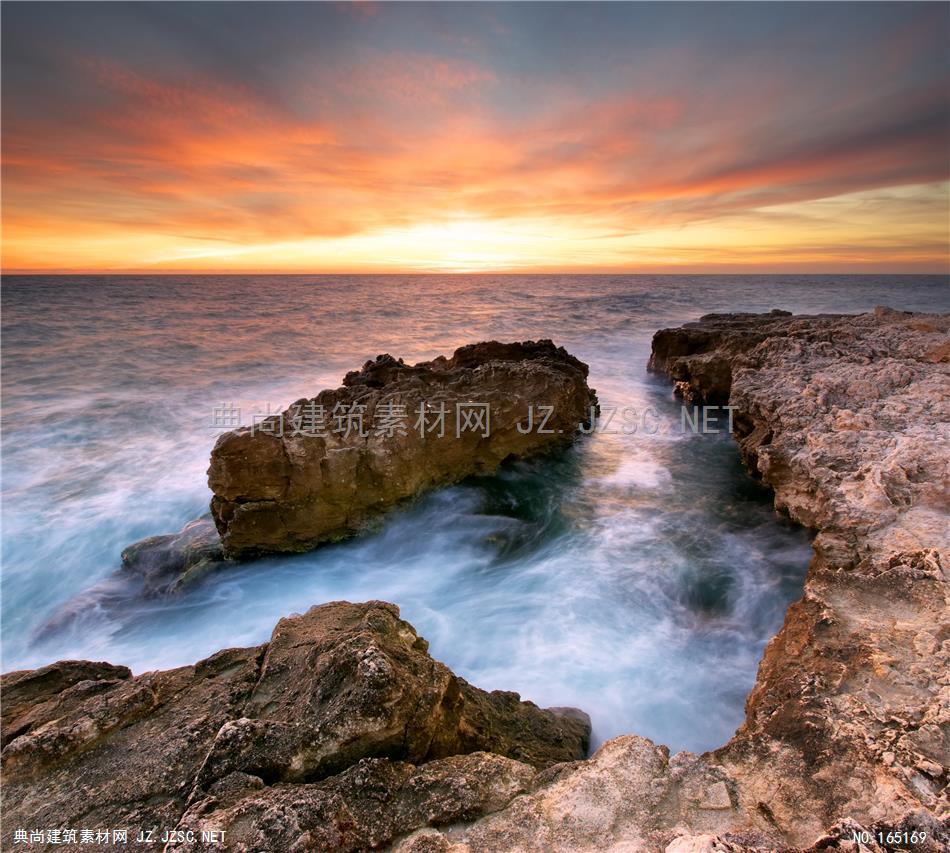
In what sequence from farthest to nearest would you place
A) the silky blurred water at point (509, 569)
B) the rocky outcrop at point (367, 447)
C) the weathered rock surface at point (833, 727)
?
the rocky outcrop at point (367, 447)
the silky blurred water at point (509, 569)
the weathered rock surface at point (833, 727)

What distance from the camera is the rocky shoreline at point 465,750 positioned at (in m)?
1.83

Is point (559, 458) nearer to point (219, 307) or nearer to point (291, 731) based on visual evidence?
point (291, 731)

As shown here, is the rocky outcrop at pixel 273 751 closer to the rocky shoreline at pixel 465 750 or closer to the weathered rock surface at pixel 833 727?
the rocky shoreline at pixel 465 750

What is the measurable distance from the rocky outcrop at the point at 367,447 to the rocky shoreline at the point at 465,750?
103 inches

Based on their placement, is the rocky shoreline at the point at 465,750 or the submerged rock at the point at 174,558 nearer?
the rocky shoreline at the point at 465,750

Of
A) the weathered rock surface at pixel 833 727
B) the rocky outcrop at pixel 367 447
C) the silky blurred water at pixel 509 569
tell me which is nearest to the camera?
the weathered rock surface at pixel 833 727

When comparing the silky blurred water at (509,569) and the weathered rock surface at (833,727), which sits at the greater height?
the weathered rock surface at (833,727)

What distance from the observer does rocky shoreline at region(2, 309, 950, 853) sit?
1.83 m

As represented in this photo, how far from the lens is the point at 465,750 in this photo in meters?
2.66

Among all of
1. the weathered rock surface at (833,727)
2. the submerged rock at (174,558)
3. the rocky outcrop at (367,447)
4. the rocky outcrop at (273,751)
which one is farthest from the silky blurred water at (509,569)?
the rocky outcrop at (273,751)

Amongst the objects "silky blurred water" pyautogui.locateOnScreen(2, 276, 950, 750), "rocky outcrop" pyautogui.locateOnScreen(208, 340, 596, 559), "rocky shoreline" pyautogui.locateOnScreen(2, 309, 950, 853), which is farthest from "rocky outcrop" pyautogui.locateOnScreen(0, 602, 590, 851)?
"rocky outcrop" pyautogui.locateOnScreen(208, 340, 596, 559)

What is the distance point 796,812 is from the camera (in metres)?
1.86

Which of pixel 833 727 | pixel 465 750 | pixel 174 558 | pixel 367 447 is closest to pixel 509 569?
pixel 367 447

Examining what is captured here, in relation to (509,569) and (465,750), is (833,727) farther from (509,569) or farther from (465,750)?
(509,569)
